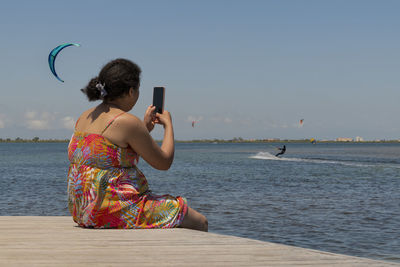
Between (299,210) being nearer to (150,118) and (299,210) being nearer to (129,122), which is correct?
(150,118)

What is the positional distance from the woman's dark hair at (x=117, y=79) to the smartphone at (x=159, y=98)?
30 cm

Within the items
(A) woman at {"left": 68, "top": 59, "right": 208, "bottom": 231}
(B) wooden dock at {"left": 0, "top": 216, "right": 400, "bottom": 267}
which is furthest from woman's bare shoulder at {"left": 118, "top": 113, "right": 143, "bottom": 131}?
(B) wooden dock at {"left": 0, "top": 216, "right": 400, "bottom": 267}

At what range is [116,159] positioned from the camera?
3664 millimetres

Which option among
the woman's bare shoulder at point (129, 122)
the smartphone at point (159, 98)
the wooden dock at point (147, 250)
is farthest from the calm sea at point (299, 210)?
the woman's bare shoulder at point (129, 122)

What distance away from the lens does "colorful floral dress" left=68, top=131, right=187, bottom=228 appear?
12.0ft

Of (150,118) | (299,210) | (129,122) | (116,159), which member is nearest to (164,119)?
(150,118)

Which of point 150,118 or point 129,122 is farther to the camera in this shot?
point 150,118

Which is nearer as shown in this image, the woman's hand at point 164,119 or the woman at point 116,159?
the woman at point 116,159

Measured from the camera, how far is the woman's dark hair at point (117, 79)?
11.9 feet

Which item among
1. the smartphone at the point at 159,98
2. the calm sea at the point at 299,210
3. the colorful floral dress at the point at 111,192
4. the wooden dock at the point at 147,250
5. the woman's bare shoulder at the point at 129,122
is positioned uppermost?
the smartphone at the point at 159,98

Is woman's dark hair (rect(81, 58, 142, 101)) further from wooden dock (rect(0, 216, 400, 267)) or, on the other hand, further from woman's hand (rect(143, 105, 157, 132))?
wooden dock (rect(0, 216, 400, 267))

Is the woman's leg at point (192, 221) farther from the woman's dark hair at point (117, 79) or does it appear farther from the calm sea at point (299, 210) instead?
the calm sea at point (299, 210)

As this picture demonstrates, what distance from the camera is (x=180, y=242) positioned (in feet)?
11.2

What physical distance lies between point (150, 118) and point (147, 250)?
1.18 meters
